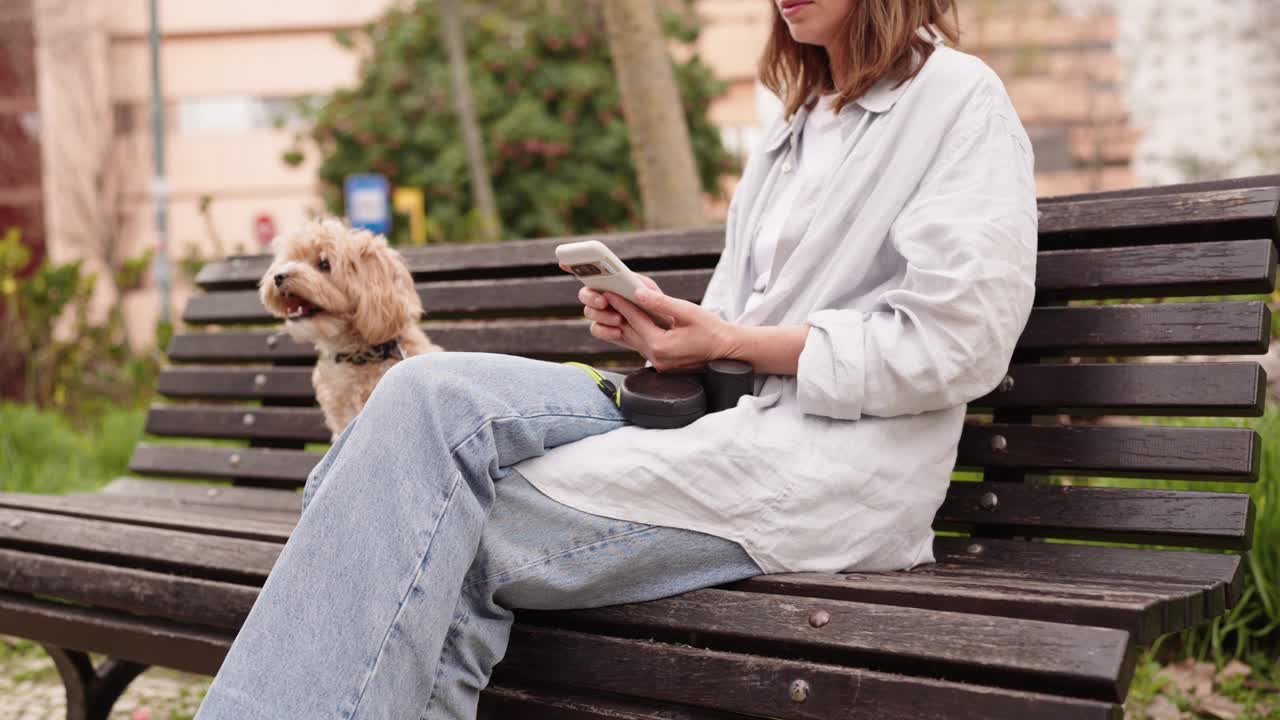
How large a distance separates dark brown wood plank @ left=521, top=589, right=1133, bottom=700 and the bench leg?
5.33 feet

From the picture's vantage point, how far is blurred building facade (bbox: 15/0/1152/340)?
92.5ft

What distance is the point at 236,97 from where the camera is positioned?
109 feet

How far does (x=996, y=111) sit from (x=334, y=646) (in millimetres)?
1353

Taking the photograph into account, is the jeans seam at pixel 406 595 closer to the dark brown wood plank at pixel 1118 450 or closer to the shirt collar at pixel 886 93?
A: the shirt collar at pixel 886 93

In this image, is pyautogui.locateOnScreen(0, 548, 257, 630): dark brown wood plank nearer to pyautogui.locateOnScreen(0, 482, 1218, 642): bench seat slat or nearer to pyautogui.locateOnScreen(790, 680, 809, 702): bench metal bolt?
pyautogui.locateOnScreen(0, 482, 1218, 642): bench seat slat

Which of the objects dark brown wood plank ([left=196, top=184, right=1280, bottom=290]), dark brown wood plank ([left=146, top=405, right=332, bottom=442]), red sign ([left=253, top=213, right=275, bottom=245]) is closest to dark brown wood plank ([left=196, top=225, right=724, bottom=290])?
dark brown wood plank ([left=196, top=184, right=1280, bottom=290])

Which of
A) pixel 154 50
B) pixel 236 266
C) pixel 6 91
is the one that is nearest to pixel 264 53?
pixel 6 91

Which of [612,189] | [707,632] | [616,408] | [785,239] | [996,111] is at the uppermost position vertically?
[996,111]

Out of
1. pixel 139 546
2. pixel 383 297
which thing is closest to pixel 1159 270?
pixel 383 297

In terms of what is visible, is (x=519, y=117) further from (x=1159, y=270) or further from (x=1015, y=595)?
(x=1015, y=595)

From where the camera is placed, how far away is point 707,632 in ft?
6.35

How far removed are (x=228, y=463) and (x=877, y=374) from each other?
2333mm

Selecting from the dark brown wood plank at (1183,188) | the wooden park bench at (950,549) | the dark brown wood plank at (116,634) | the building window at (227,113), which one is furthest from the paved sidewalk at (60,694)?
the building window at (227,113)

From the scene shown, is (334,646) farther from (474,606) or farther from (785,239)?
(785,239)
